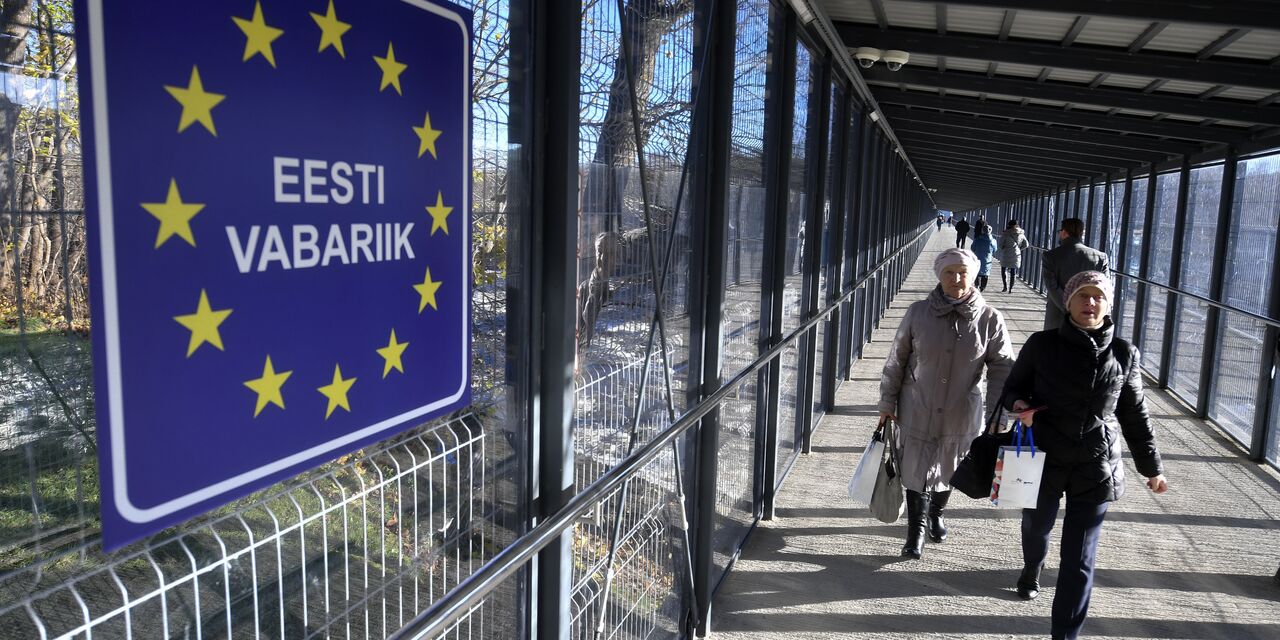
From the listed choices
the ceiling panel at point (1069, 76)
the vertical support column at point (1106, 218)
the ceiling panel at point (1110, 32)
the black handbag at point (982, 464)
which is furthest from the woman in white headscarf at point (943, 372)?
the vertical support column at point (1106, 218)

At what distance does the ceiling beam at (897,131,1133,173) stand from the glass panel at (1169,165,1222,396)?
307cm

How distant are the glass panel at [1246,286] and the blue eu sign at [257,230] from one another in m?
7.44

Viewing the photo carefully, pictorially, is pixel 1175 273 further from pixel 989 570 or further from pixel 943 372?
pixel 943 372

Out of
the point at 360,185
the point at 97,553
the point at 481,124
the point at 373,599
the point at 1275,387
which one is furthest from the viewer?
the point at 1275,387

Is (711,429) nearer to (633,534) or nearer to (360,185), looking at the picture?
(633,534)

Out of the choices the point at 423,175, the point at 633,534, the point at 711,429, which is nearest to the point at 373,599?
the point at 423,175

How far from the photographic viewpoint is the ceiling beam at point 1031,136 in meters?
9.99

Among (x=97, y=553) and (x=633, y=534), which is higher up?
(x=97, y=553)

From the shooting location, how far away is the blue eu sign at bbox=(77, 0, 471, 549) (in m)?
0.96

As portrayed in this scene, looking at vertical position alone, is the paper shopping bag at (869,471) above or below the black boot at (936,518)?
above

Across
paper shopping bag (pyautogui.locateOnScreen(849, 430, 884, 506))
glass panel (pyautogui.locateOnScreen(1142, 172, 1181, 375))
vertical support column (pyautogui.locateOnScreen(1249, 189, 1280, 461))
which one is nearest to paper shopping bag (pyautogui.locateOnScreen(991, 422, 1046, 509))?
paper shopping bag (pyautogui.locateOnScreen(849, 430, 884, 506))

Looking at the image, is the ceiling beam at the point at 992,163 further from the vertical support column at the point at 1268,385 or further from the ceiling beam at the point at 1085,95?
the vertical support column at the point at 1268,385

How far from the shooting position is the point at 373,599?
161 centimetres

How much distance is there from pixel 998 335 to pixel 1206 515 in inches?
93.6
